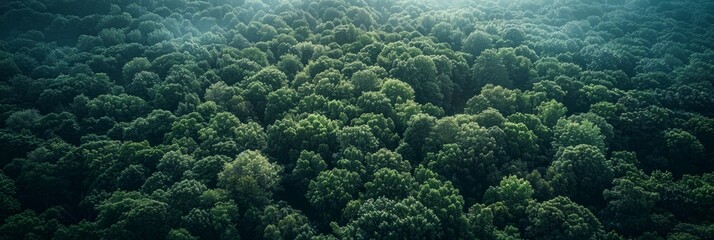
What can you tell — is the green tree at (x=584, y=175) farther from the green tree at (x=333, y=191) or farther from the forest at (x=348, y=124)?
the green tree at (x=333, y=191)

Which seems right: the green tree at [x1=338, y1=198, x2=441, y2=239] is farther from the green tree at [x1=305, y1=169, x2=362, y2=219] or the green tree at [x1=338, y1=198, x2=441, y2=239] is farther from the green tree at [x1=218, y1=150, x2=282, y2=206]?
the green tree at [x1=218, y1=150, x2=282, y2=206]

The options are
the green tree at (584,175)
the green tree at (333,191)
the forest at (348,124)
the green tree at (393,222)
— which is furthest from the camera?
the green tree at (584,175)

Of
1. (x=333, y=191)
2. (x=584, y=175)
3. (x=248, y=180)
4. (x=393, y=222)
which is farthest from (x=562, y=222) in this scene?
(x=248, y=180)

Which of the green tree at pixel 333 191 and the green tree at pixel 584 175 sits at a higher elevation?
the green tree at pixel 584 175

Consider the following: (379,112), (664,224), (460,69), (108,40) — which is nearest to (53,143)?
(108,40)

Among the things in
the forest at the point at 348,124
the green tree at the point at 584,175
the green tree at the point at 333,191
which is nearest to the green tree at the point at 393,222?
the forest at the point at 348,124

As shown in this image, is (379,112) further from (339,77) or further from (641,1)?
(641,1)

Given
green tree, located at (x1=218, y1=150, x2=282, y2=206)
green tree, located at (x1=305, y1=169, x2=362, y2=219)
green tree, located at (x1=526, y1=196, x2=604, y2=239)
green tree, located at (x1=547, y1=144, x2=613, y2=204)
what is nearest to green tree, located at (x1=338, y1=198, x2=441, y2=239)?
green tree, located at (x1=305, y1=169, x2=362, y2=219)

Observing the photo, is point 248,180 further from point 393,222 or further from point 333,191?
point 393,222
